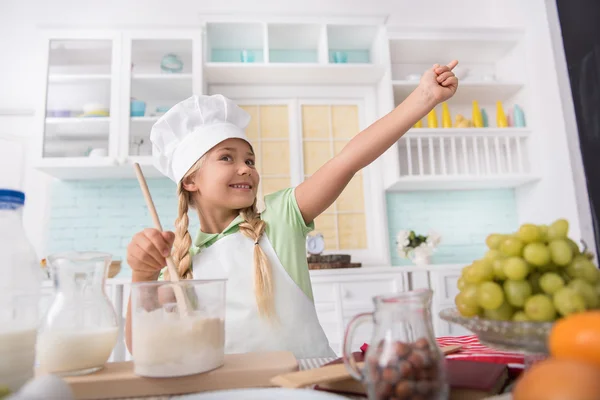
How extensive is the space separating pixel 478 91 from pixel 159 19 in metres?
2.41

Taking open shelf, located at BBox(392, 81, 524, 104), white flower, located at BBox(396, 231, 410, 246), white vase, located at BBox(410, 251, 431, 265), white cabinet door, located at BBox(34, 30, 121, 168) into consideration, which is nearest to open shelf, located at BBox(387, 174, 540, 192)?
white flower, located at BBox(396, 231, 410, 246)

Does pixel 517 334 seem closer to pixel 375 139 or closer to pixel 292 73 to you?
pixel 375 139

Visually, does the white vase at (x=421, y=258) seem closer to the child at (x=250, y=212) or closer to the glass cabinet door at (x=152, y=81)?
the child at (x=250, y=212)

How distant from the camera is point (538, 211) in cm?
291

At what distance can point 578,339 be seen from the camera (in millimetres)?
370

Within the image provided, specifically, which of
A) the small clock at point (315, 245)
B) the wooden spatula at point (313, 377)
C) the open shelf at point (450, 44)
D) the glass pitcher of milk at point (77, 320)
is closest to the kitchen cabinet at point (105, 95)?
the small clock at point (315, 245)

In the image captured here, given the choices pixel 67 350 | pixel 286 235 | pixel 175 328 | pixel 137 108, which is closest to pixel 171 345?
pixel 175 328

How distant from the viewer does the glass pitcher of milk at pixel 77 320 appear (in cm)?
56

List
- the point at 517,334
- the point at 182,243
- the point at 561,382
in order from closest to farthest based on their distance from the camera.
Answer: the point at 561,382
the point at 517,334
the point at 182,243

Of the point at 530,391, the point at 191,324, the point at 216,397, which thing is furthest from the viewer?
the point at 191,324

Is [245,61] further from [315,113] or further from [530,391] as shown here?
[530,391]

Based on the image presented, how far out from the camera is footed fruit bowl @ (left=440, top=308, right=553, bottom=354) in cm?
46

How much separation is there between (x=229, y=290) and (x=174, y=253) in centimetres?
20

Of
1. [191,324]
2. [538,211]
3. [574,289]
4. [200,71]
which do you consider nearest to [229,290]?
[191,324]
